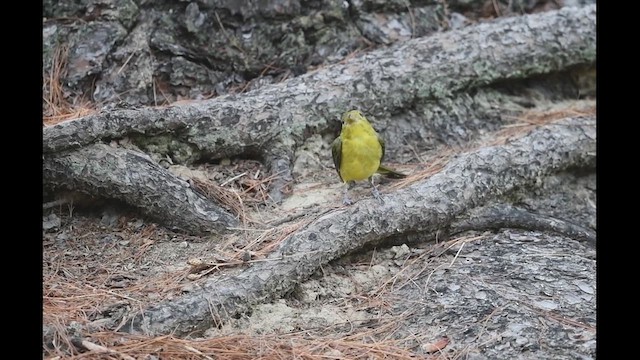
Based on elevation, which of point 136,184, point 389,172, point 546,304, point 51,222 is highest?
point 136,184

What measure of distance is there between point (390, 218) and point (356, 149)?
1.65 feet

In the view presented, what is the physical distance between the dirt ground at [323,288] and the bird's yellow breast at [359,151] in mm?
112

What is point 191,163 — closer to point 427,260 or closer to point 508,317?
point 427,260

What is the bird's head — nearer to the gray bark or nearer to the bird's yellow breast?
the bird's yellow breast

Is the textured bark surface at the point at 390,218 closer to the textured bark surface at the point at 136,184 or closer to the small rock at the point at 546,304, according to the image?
the textured bark surface at the point at 136,184

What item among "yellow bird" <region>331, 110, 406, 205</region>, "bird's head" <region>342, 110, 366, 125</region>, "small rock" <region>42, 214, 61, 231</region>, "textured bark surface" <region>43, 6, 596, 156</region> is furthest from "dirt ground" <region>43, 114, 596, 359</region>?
"bird's head" <region>342, 110, 366, 125</region>

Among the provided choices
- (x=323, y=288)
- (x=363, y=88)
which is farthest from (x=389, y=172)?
(x=323, y=288)

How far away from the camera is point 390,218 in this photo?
4121mm

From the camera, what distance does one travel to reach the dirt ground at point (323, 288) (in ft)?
10.8

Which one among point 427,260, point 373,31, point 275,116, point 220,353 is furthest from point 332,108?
point 220,353

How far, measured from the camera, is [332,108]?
4.83m

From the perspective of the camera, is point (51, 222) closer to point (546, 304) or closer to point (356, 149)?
point (356, 149)

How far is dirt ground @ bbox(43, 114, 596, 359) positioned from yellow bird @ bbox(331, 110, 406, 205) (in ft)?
0.36

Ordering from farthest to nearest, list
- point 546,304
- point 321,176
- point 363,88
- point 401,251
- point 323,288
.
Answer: point 363,88 → point 321,176 → point 401,251 → point 323,288 → point 546,304
